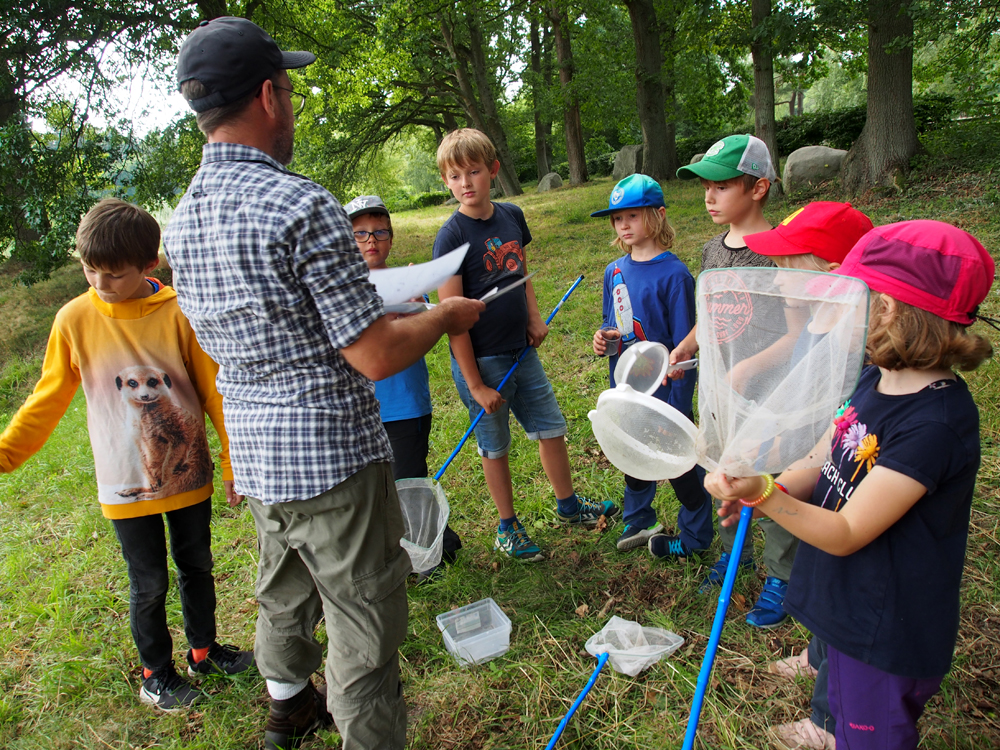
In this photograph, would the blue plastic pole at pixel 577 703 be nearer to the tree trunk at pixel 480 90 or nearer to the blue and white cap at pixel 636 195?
Answer: the blue and white cap at pixel 636 195

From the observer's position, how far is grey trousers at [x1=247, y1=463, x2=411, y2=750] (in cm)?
173

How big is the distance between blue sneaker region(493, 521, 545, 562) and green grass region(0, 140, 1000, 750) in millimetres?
61

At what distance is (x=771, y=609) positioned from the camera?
2.46 m

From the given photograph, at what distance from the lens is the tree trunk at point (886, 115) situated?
8.92m

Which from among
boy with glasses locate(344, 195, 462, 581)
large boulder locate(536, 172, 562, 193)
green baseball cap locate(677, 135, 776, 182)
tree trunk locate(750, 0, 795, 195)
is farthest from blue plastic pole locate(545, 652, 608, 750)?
large boulder locate(536, 172, 562, 193)

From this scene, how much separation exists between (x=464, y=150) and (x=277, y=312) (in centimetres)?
154

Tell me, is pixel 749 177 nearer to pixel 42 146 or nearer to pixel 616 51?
pixel 42 146

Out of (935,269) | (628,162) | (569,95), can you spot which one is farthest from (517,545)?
(628,162)

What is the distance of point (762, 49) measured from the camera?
10242 mm

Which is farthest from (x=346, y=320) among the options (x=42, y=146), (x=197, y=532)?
(x=42, y=146)

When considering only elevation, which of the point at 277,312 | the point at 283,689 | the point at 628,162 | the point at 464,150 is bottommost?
the point at 283,689

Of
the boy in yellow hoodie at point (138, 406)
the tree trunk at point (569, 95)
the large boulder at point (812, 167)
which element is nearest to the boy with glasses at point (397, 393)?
the boy in yellow hoodie at point (138, 406)

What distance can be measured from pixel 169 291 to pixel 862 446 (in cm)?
247

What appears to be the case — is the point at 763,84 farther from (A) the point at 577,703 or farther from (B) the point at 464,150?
(A) the point at 577,703
